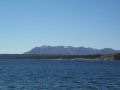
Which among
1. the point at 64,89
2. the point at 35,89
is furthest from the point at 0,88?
the point at 64,89

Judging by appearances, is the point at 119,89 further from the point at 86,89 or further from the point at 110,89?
the point at 86,89

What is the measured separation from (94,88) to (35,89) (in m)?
8.98

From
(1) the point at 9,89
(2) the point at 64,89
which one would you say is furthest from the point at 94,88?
(1) the point at 9,89

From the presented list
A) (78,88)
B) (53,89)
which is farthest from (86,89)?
(53,89)

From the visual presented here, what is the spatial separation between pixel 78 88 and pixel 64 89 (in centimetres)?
269

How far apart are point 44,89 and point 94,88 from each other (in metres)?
7.69

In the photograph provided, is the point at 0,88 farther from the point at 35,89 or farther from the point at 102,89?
the point at 102,89

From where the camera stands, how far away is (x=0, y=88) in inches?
2058

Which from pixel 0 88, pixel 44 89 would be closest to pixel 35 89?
pixel 44 89

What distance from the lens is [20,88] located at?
52969 mm

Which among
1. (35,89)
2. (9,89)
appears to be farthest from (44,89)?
(9,89)

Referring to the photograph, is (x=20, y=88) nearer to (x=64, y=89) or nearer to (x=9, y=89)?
(x=9, y=89)

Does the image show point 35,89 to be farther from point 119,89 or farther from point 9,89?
point 119,89

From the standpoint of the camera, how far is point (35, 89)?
52406 mm
